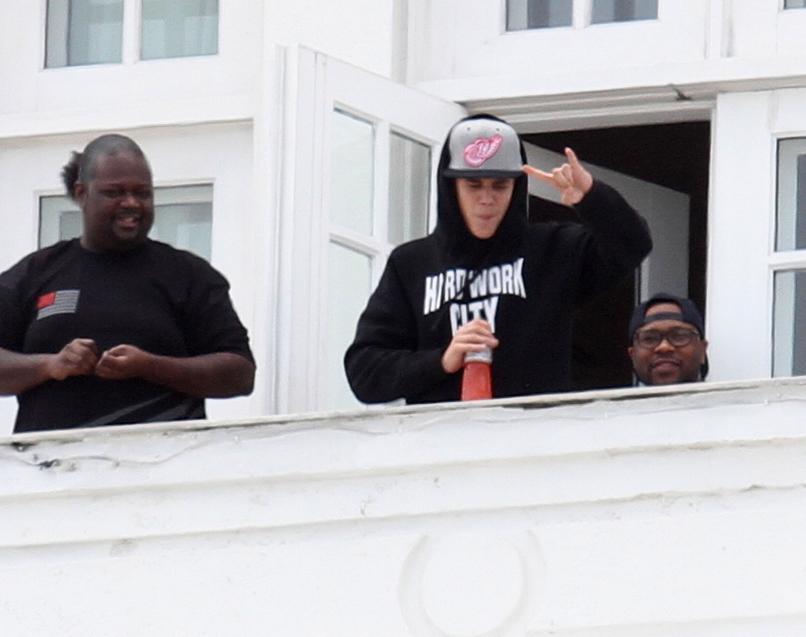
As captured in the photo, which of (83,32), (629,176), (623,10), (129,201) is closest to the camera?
(129,201)

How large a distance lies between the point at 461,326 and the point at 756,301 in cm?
101

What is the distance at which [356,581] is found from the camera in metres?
6.75

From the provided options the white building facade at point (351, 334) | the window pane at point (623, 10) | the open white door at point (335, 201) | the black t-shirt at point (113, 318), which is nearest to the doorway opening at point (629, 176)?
the white building facade at point (351, 334)

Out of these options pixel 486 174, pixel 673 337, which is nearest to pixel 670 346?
pixel 673 337

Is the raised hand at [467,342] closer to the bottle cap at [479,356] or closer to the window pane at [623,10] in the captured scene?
the bottle cap at [479,356]

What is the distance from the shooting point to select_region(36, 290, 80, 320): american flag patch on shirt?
7.15m

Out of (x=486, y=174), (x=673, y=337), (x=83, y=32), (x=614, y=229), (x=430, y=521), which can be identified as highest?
(x=83, y=32)

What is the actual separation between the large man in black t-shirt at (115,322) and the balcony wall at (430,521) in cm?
18

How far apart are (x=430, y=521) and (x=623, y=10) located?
72.5 inches

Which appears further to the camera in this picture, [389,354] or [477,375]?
[389,354]

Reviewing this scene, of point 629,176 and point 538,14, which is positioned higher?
point 538,14

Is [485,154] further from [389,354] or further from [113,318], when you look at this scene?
[113,318]

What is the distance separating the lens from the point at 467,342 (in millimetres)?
6785

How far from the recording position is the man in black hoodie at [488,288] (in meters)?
7.00
